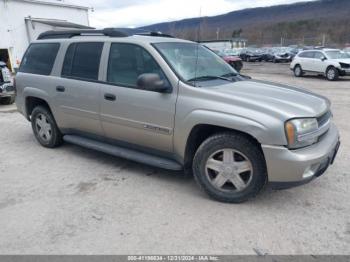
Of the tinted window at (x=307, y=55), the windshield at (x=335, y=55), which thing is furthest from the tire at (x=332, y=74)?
the tinted window at (x=307, y=55)

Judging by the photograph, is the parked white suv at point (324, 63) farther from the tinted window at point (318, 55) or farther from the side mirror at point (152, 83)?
the side mirror at point (152, 83)

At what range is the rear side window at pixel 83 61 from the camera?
4.73 metres

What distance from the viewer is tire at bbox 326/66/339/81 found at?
17216mm

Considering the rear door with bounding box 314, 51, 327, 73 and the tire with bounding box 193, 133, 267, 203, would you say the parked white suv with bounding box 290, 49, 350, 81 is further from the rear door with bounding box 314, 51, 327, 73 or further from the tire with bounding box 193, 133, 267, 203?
the tire with bounding box 193, 133, 267, 203

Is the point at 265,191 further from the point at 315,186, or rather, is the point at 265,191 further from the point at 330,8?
the point at 330,8

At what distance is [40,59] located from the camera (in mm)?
5629

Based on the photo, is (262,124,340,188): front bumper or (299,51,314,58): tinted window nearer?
(262,124,340,188): front bumper

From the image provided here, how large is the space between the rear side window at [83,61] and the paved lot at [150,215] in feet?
4.36

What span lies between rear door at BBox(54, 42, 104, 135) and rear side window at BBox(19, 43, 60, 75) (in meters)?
0.37

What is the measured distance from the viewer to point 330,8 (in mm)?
136125

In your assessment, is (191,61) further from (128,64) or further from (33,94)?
(33,94)

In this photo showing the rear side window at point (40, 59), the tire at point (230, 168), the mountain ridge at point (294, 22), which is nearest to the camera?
Result: the tire at point (230, 168)

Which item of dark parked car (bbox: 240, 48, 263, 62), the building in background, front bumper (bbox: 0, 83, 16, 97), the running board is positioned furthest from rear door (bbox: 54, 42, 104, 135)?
dark parked car (bbox: 240, 48, 263, 62)

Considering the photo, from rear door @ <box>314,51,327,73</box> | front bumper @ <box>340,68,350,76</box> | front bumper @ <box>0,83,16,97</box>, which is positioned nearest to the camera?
front bumper @ <box>0,83,16,97</box>
